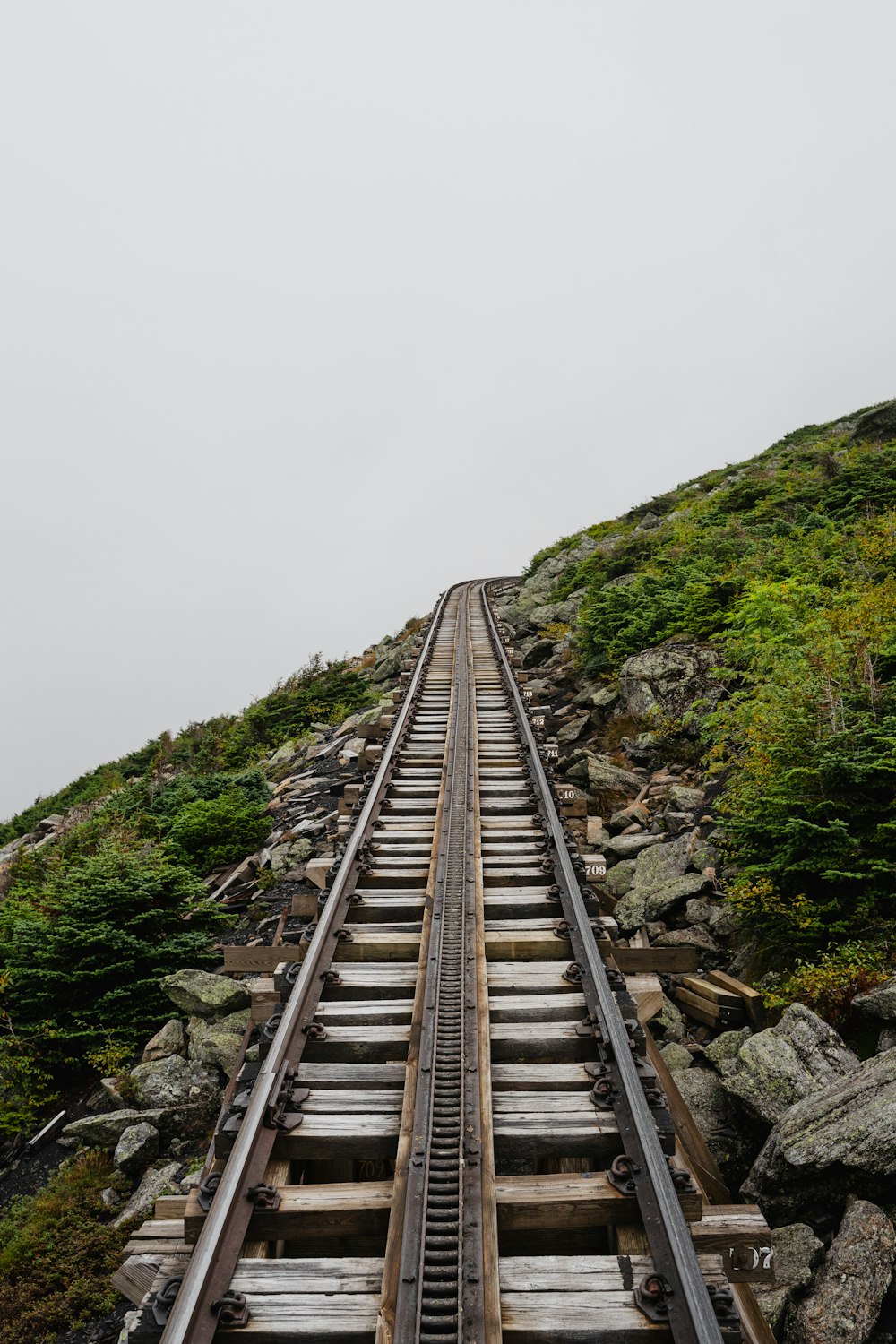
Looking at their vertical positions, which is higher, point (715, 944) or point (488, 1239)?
point (488, 1239)

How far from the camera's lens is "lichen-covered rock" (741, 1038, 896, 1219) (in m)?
3.37

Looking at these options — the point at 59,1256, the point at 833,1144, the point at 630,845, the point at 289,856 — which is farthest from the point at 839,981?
the point at 289,856

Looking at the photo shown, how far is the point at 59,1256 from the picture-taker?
173 inches

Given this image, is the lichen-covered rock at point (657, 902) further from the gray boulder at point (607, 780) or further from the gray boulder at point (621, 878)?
the gray boulder at point (607, 780)

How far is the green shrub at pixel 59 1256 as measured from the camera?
4.02 m

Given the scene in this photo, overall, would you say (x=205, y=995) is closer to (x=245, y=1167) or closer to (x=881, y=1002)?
(x=245, y=1167)

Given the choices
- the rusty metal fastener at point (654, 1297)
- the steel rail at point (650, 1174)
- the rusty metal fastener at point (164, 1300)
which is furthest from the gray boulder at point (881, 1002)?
the rusty metal fastener at point (164, 1300)

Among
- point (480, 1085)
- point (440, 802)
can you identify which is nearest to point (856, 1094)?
point (480, 1085)

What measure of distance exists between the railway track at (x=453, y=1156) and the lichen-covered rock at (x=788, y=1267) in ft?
0.92

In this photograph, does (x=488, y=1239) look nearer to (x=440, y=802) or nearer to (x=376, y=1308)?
(x=376, y=1308)

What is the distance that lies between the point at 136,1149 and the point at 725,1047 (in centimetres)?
437

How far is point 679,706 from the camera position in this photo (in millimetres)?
10242

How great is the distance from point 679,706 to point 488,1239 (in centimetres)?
846

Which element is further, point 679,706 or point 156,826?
point 156,826
